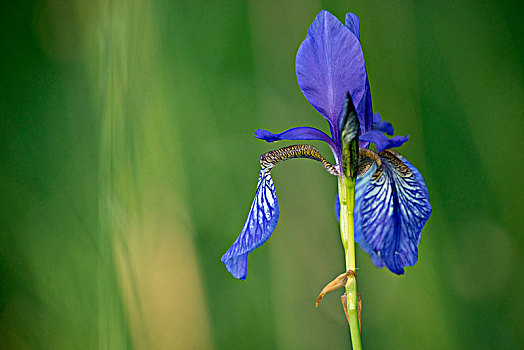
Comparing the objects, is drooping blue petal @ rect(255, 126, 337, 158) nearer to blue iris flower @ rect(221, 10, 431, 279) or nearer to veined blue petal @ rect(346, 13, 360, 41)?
blue iris flower @ rect(221, 10, 431, 279)

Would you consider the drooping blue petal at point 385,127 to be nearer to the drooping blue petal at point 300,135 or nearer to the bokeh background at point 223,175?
the drooping blue petal at point 300,135

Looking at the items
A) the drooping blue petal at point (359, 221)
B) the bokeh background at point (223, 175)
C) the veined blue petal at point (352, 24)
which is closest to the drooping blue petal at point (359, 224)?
the drooping blue petal at point (359, 221)

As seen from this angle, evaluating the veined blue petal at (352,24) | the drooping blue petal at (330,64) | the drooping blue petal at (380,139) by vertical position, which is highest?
the veined blue petal at (352,24)

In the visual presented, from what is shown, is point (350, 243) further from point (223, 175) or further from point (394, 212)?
point (223, 175)

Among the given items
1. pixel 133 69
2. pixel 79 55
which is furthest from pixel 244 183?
pixel 79 55

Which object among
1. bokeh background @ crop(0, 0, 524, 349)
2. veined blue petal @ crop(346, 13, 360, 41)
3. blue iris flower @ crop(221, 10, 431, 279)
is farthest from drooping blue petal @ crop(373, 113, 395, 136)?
bokeh background @ crop(0, 0, 524, 349)

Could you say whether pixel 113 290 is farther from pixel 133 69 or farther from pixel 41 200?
pixel 133 69
